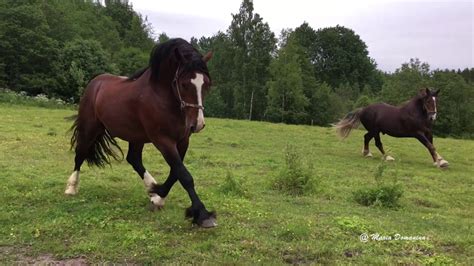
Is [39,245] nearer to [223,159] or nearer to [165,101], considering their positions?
[165,101]

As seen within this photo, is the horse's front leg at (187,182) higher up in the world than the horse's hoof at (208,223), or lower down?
higher up

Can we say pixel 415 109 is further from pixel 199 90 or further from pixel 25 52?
pixel 25 52

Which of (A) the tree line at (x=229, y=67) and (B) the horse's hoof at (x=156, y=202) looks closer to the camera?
(B) the horse's hoof at (x=156, y=202)

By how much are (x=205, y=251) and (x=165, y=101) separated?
2.05m

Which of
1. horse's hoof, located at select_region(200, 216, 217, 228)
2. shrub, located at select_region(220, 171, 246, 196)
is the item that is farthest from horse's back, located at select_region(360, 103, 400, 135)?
horse's hoof, located at select_region(200, 216, 217, 228)

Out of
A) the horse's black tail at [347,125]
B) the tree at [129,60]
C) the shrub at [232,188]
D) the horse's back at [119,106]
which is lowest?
the shrub at [232,188]

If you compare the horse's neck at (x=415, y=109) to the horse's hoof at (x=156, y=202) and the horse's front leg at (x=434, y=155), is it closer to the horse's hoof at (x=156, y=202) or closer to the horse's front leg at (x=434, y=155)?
the horse's front leg at (x=434, y=155)

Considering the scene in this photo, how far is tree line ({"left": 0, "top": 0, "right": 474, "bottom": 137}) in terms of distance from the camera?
39906mm

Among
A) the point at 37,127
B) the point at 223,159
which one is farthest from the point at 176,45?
the point at 37,127

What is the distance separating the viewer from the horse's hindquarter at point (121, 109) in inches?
253

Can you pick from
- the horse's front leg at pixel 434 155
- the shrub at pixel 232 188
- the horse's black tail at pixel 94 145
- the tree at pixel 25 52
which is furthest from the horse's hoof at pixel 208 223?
the tree at pixel 25 52

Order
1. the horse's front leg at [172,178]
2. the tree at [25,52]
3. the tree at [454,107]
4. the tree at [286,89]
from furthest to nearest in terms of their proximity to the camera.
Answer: the tree at [454,107] < the tree at [286,89] < the tree at [25,52] < the horse's front leg at [172,178]

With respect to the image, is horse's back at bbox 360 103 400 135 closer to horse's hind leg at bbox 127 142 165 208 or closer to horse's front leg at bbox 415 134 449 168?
horse's front leg at bbox 415 134 449 168

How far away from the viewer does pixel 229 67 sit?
6259 cm
